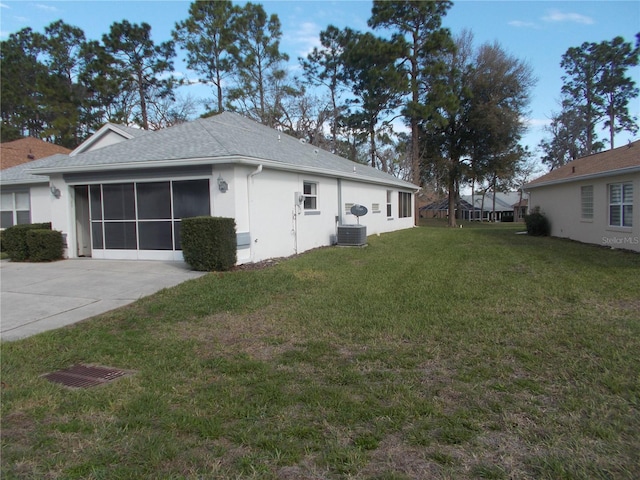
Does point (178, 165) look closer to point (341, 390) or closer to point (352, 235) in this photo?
point (352, 235)

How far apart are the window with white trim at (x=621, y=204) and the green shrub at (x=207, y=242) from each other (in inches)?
451

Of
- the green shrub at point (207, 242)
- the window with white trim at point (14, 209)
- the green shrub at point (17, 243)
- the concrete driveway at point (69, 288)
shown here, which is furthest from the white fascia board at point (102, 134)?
the green shrub at point (207, 242)

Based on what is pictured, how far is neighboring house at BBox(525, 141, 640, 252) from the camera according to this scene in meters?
11.8

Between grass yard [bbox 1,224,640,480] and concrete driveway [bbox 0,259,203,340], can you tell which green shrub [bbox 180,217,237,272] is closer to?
concrete driveway [bbox 0,259,203,340]

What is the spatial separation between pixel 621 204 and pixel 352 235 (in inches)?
323

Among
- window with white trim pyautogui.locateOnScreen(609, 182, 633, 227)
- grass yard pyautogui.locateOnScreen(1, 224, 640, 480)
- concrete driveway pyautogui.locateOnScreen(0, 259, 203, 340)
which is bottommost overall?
grass yard pyautogui.locateOnScreen(1, 224, 640, 480)

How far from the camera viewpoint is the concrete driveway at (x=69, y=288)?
5.64 metres

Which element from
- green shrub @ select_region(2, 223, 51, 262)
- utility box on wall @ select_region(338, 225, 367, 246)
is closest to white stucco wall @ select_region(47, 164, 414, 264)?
utility box on wall @ select_region(338, 225, 367, 246)

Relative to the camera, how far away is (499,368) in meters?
3.69

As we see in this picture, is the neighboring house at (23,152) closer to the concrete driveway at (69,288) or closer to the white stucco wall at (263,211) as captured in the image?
the white stucco wall at (263,211)

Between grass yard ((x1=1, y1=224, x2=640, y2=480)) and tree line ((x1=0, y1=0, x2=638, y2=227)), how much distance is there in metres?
25.3

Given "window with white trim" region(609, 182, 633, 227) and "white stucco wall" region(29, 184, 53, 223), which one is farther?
"white stucco wall" region(29, 184, 53, 223)

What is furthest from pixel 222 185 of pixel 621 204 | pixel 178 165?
pixel 621 204

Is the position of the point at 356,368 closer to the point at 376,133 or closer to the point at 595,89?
the point at 376,133
